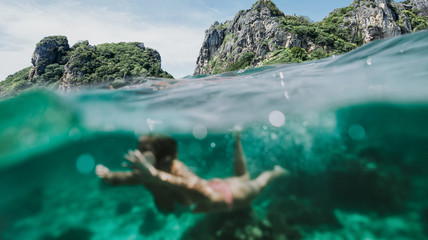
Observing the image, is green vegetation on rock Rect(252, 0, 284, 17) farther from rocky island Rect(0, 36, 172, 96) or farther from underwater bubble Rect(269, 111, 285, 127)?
underwater bubble Rect(269, 111, 285, 127)

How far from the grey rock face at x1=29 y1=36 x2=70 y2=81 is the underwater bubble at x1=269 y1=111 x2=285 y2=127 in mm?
94068

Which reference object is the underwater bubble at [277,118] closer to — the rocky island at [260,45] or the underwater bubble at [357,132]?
the underwater bubble at [357,132]

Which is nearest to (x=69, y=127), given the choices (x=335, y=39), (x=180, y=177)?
(x=180, y=177)

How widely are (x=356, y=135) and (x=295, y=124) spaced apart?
241 cm

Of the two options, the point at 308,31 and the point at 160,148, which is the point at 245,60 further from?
the point at 160,148

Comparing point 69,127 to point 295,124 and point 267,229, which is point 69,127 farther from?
point 295,124

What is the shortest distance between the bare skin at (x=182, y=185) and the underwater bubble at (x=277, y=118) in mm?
4303

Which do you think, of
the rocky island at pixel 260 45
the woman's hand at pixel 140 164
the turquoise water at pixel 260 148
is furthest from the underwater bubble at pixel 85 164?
the rocky island at pixel 260 45

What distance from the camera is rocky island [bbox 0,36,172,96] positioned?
64062 mm

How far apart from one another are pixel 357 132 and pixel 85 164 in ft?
36.8

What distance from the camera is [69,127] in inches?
266

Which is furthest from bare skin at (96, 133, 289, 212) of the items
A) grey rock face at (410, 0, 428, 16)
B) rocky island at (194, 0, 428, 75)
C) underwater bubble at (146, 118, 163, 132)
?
grey rock face at (410, 0, 428, 16)

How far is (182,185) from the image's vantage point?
11.7 feet

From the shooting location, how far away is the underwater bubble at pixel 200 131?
27.1ft
